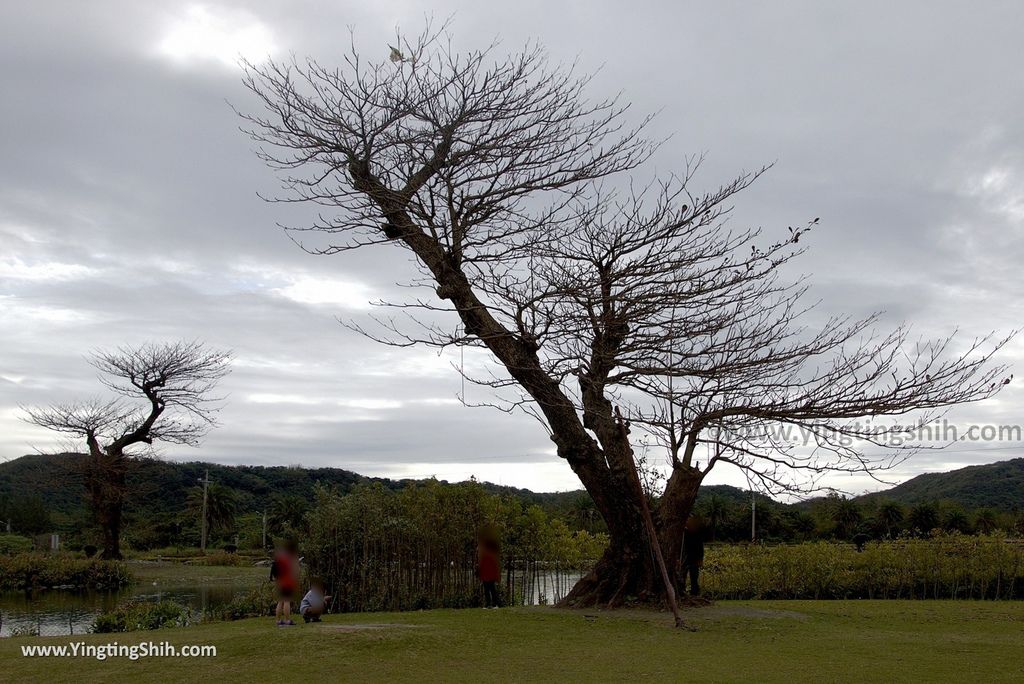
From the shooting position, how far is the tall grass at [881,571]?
53.9ft

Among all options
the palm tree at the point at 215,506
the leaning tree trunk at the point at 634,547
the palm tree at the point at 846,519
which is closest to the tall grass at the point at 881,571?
the leaning tree trunk at the point at 634,547

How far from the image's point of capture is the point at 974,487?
41781mm

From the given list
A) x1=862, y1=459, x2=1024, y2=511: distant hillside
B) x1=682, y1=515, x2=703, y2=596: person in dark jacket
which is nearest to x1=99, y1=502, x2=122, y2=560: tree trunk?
x1=682, y1=515, x2=703, y2=596: person in dark jacket

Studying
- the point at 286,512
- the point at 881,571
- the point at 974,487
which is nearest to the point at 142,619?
the point at 881,571

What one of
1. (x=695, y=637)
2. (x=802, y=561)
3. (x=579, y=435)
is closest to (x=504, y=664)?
(x=695, y=637)

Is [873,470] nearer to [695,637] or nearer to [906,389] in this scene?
[906,389]

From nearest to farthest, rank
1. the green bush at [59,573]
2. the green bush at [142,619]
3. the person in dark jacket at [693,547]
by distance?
the green bush at [142,619] < the person in dark jacket at [693,547] < the green bush at [59,573]

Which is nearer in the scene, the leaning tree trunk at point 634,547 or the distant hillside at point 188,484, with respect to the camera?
the leaning tree trunk at point 634,547

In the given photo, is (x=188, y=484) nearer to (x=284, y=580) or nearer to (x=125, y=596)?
(x=125, y=596)

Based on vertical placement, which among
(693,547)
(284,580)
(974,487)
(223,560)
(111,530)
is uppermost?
(974,487)

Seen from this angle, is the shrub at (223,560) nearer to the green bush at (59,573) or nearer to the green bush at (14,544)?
the green bush at (14,544)

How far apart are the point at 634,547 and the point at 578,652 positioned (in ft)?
13.6

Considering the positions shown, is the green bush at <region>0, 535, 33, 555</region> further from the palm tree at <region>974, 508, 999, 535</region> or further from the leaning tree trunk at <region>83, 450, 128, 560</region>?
the palm tree at <region>974, 508, 999, 535</region>

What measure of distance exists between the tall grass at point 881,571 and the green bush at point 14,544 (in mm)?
27822
